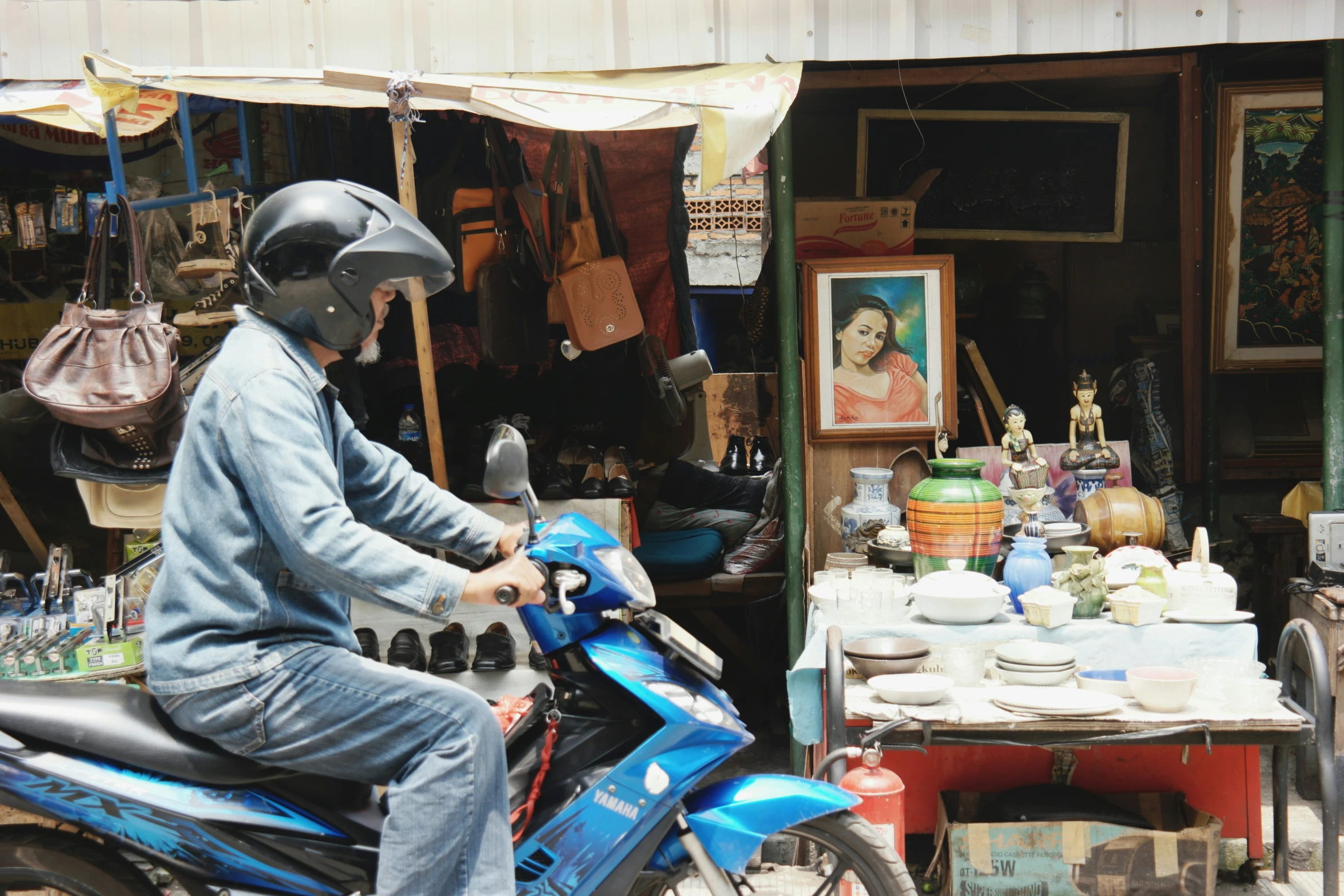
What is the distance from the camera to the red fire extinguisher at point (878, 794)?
10.7 feet

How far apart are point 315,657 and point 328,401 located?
57 cm

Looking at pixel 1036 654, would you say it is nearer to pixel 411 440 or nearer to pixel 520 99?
pixel 520 99

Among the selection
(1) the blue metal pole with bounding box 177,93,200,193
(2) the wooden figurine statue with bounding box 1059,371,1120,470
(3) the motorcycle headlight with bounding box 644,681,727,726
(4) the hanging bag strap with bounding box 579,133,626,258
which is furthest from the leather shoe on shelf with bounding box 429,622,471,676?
(2) the wooden figurine statue with bounding box 1059,371,1120,470

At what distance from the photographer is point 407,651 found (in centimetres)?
482

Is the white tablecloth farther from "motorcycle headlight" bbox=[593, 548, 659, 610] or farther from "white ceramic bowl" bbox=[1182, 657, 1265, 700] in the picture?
"motorcycle headlight" bbox=[593, 548, 659, 610]

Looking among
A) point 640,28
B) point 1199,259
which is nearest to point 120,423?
point 640,28

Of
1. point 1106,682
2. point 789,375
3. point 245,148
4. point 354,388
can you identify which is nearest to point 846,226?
point 789,375

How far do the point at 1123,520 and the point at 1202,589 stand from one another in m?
0.63

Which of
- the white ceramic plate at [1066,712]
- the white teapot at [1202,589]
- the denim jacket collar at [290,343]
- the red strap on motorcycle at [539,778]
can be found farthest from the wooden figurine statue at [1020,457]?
the denim jacket collar at [290,343]

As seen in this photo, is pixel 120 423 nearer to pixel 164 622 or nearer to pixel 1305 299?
pixel 164 622

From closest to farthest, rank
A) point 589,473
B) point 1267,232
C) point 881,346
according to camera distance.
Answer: point 881,346, point 589,473, point 1267,232

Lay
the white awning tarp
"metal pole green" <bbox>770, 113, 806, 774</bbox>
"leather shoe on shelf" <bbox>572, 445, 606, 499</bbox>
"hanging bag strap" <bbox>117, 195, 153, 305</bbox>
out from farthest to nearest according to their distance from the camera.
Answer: "leather shoe on shelf" <bbox>572, 445, 606, 499</bbox>, "metal pole green" <bbox>770, 113, 806, 774</bbox>, "hanging bag strap" <bbox>117, 195, 153, 305</bbox>, the white awning tarp

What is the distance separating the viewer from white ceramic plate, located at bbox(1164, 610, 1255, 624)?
3920 mm

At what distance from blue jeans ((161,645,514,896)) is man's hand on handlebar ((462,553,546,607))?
241 millimetres
